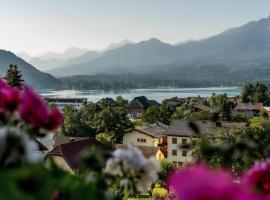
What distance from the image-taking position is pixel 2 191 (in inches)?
39.7

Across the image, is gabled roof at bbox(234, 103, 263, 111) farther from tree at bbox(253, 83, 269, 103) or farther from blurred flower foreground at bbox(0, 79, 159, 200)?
blurred flower foreground at bbox(0, 79, 159, 200)

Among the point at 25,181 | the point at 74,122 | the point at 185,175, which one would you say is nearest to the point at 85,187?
the point at 25,181

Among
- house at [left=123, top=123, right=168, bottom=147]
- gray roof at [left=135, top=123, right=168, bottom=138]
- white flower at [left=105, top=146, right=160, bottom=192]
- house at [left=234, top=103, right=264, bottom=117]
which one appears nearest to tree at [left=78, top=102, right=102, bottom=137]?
house at [left=123, top=123, right=168, bottom=147]

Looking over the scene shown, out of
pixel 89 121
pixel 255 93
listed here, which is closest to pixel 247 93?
pixel 255 93

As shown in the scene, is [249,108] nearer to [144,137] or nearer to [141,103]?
[141,103]

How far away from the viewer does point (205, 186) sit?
0.87 metres

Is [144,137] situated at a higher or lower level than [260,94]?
lower

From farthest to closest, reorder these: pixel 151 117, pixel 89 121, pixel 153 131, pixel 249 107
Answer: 1. pixel 249 107
2. pixel 151 117
3. pixel 89 121
4. pixel 153 131

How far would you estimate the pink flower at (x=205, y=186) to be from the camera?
0.87 meters

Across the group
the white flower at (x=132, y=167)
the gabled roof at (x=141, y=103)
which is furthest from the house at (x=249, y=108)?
the white flower at (x=132, y=167)

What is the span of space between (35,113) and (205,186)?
0.91m

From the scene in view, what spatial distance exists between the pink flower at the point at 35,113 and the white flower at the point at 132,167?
0.25 m

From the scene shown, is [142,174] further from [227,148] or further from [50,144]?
[50,144]

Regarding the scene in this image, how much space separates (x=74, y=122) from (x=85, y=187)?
53.6m
